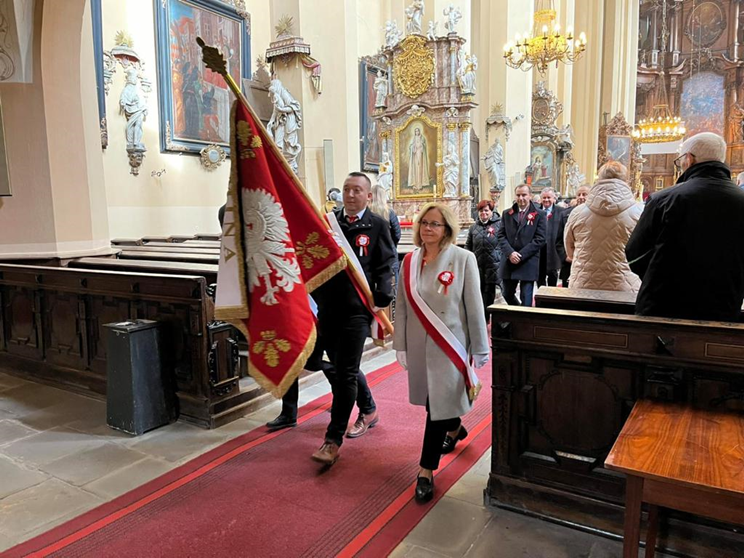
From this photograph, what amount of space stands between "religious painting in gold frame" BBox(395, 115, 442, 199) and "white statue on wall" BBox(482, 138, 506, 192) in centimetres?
230

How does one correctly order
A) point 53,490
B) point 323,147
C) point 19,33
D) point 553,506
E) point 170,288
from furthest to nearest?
point 323,147 → point 19,33 → point 170,288 → point 53,490 → point 553,506

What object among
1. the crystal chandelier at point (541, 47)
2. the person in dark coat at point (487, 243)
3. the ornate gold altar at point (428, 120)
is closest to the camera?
the person in dark coat at point (487, 243)

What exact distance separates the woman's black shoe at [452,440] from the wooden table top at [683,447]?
1.39 metres

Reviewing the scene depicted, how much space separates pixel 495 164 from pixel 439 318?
1068cm

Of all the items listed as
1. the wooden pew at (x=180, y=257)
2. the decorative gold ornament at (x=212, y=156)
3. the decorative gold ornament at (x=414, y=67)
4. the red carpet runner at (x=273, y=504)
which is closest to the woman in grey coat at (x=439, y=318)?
the red carpet runner at (x=273, y=504)

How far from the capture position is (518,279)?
241 inches

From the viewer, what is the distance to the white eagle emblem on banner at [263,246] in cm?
257

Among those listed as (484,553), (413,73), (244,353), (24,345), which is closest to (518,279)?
(244,353)

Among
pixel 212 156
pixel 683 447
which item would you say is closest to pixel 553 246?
pixel 683 447

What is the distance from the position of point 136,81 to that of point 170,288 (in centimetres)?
761

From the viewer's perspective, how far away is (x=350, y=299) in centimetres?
321

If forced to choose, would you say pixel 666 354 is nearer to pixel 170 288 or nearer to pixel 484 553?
pixel 484 553

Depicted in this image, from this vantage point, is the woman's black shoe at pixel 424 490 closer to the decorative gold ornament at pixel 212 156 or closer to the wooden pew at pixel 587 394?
the wooden pew at pixel 587 394

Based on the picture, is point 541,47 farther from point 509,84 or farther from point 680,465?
point 680,465
